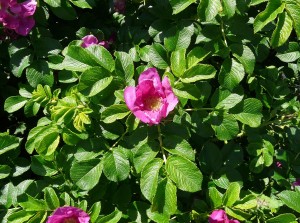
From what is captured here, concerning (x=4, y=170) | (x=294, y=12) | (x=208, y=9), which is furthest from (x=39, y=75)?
(x=294, y=12)

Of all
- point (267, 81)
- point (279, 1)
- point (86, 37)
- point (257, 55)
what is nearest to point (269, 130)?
point (267, 81)

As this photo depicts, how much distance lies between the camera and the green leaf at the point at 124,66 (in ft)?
5.09

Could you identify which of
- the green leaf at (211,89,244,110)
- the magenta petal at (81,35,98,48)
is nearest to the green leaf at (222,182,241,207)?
the green leaf at (211,89,244,110)

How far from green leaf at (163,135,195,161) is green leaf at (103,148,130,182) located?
0.15 m

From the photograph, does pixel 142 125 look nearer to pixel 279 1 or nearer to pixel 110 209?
pixel 110 209

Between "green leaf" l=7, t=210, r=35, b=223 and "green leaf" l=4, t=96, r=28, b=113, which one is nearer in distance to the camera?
"green leaf" l=7, t=210, r=35, b=223

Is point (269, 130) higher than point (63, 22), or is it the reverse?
point (63, 22)

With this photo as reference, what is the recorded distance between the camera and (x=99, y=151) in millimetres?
1562

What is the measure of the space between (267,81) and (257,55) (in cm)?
14

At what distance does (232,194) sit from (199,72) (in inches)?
18.1

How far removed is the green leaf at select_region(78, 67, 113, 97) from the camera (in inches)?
57.4

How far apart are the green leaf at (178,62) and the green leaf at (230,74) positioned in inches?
7.1

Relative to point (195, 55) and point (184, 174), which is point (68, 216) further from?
point (195, 55)

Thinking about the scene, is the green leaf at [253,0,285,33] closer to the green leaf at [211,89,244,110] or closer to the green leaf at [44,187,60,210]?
the green leaf at [211,89,244,110]
